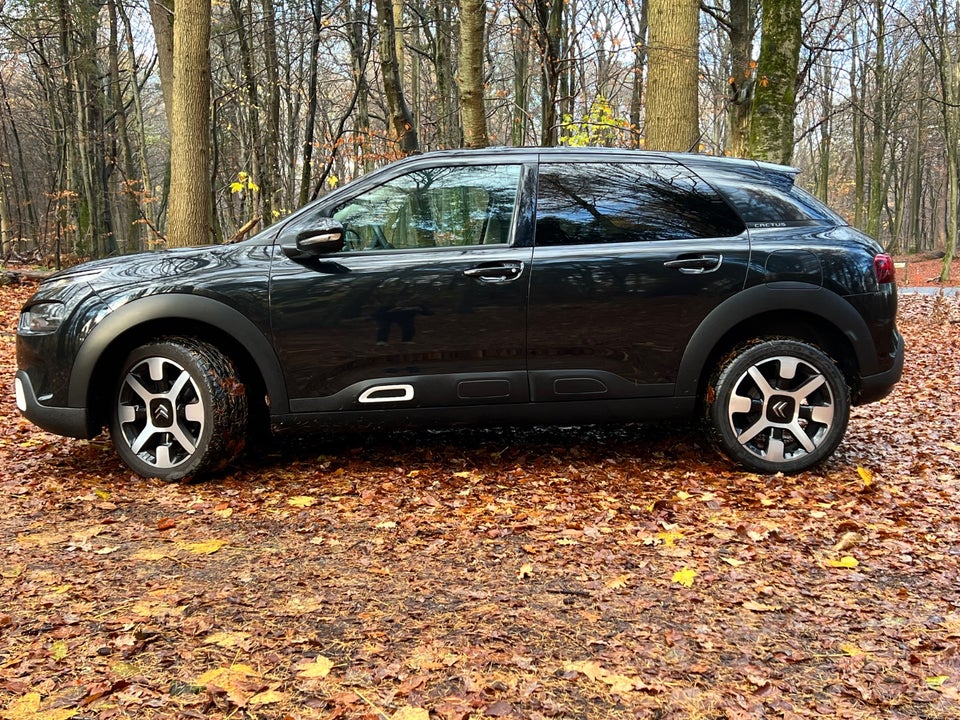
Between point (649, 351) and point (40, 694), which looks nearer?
point (40, 694)

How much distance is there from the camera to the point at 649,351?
14.3ft

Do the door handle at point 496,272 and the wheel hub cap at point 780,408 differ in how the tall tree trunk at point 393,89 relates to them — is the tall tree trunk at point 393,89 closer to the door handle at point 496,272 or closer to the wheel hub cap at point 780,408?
the door handle at point 496,272

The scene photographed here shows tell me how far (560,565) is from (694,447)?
2.11 metres

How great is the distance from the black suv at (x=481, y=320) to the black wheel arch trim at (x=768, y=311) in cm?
1

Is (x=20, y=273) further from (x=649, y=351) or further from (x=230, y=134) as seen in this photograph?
(x=230, y=134)

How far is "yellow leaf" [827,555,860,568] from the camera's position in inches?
132

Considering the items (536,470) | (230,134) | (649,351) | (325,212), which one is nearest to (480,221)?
(325,212)

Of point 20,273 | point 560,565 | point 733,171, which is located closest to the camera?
point 560,565

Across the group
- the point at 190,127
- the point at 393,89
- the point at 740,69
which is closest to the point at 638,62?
the point at 740,69

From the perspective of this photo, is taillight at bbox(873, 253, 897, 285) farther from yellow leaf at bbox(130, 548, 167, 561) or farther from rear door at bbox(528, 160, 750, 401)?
yellow leaf at bbox(130, 548, 167, 561)

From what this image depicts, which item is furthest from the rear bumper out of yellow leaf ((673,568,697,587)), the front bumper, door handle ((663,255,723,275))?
the front bumper

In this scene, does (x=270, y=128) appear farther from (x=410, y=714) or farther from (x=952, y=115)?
(x=952, y=115)

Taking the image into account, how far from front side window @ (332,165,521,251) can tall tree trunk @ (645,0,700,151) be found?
12.5ft

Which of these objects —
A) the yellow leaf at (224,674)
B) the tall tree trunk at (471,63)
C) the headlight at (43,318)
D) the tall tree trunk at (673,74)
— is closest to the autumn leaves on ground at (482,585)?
the yellow leaf at (224,674)
